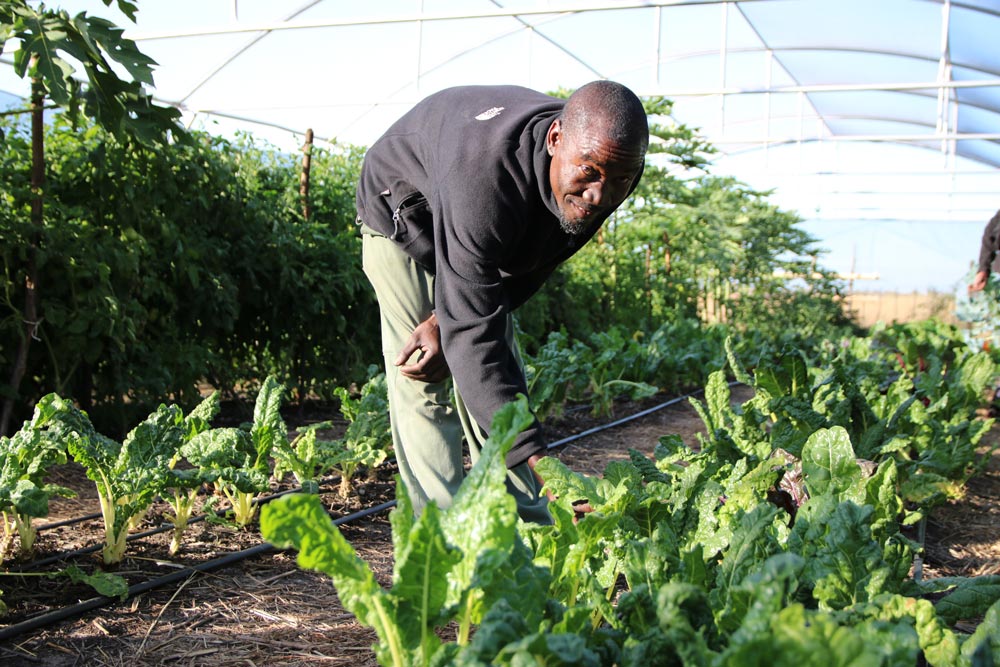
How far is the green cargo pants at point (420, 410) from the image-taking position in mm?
2537

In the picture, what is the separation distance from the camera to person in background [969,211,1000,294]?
6039 millimetres

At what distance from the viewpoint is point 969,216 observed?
20.6 m

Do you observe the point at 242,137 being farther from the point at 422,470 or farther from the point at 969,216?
the point at 969,216

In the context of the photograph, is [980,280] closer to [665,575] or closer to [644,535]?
[644,535]

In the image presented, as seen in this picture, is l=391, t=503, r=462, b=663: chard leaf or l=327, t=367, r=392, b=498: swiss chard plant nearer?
l=391, t=503, r=462, b=663: chard leaf

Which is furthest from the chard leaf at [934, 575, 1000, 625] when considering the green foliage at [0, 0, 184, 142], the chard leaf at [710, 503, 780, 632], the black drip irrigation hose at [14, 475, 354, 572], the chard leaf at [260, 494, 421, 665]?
the green foliage at [0, 0, 184, 142]

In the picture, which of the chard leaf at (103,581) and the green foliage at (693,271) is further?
the green foliage at (693,271)

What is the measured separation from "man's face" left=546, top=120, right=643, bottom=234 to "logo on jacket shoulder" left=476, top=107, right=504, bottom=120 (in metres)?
0.23

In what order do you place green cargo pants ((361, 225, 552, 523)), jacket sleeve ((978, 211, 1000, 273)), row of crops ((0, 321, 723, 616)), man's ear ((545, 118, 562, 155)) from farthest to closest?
jacket sleeve ((978, 211, 1000, 273))
green cargo pants ((361, 225, 552, 523))
row of crops ((0, 321, 723, 616))
man's ear ((545, 118, 562, 155))

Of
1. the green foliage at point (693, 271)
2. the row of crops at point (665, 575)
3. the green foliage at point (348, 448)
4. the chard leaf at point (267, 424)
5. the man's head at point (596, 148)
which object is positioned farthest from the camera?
the green foliage at point (693, 271)

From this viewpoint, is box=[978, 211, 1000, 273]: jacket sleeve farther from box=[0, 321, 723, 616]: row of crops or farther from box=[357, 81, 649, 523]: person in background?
box=[357, 81, 649, 523]: person in background

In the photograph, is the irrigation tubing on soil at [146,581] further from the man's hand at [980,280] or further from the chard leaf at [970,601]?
the man's hand at [980,280]

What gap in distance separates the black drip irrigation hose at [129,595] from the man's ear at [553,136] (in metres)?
1.57

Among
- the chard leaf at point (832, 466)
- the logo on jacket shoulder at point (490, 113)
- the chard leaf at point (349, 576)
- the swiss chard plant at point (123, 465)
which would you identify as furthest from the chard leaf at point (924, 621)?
the swiss chard plant at point (123, 465)
